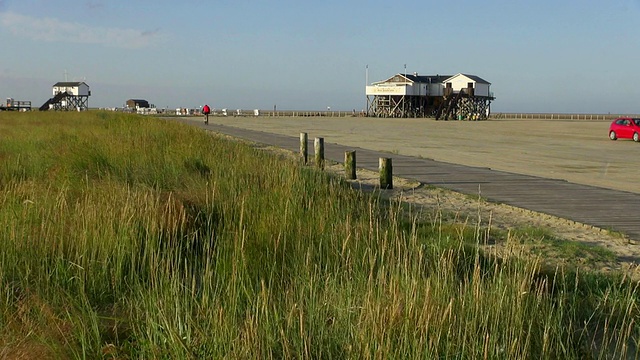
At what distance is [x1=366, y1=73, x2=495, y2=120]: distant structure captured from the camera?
288 ft

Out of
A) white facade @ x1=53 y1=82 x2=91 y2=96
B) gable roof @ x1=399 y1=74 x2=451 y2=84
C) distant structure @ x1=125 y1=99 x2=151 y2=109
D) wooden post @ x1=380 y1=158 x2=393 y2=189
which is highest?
gable roof @ x1=399 y1=74 x2=451 y2=84

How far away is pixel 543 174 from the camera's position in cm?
1661

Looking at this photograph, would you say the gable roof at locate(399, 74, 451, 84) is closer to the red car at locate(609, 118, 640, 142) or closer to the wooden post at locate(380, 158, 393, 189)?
the red car at locate(609, 118, 640, 142)

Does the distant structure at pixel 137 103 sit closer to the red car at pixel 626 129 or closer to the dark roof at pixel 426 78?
the dark roof at pixel 426 78

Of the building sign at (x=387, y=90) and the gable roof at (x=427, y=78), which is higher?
the gable roof at (x=427, y=78)

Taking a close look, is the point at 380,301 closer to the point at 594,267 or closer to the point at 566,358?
the point at 566,358

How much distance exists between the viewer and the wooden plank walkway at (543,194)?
31.1 ft

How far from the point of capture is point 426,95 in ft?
307

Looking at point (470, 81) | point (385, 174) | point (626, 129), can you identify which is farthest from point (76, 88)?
point (385, 174)

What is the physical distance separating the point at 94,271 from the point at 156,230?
1.03 metres

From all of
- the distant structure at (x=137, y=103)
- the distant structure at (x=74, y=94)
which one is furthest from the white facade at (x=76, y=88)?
the distant structure at (x=137, y=103)

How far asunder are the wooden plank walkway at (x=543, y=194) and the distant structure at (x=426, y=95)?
69.2m

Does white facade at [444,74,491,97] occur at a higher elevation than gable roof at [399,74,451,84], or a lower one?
lower

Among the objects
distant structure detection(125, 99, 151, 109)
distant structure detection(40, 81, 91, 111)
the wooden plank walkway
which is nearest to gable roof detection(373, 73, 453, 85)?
distant structure detection(40, 81, 91, 111)
